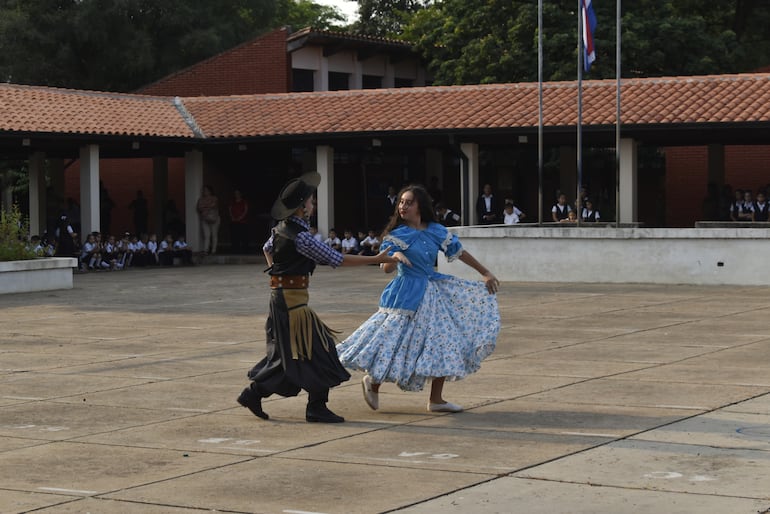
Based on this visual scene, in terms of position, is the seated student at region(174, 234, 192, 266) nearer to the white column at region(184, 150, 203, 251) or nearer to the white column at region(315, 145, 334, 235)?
the white column at region(184, 150, 203, 251)

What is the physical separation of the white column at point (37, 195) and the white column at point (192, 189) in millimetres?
4040

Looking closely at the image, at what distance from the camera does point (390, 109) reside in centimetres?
3177

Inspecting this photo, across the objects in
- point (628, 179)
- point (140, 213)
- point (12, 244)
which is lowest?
point (12, 244)

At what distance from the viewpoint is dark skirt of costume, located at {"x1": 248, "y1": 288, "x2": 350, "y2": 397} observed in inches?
336

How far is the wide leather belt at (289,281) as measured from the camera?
8.66 meters

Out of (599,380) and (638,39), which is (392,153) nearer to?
(638,39)

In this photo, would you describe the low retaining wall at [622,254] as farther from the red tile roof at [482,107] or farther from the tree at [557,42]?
the tree at [557,42]

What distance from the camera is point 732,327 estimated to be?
1467 cm

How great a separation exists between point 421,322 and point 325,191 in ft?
75.6

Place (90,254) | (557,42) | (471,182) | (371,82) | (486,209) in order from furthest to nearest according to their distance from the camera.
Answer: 1. (371,82)
2. (557,42)
3. (471,182)
4. (486,209)
5. (90,254)

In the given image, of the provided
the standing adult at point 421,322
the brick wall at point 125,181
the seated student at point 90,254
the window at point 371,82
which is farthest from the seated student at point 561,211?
the standing adult at point 421,322

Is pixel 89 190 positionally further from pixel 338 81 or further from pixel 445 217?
pixel 338 81

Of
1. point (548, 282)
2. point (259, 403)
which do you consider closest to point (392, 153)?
point (548, 282)

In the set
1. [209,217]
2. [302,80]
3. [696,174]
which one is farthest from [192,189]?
[696,174]
